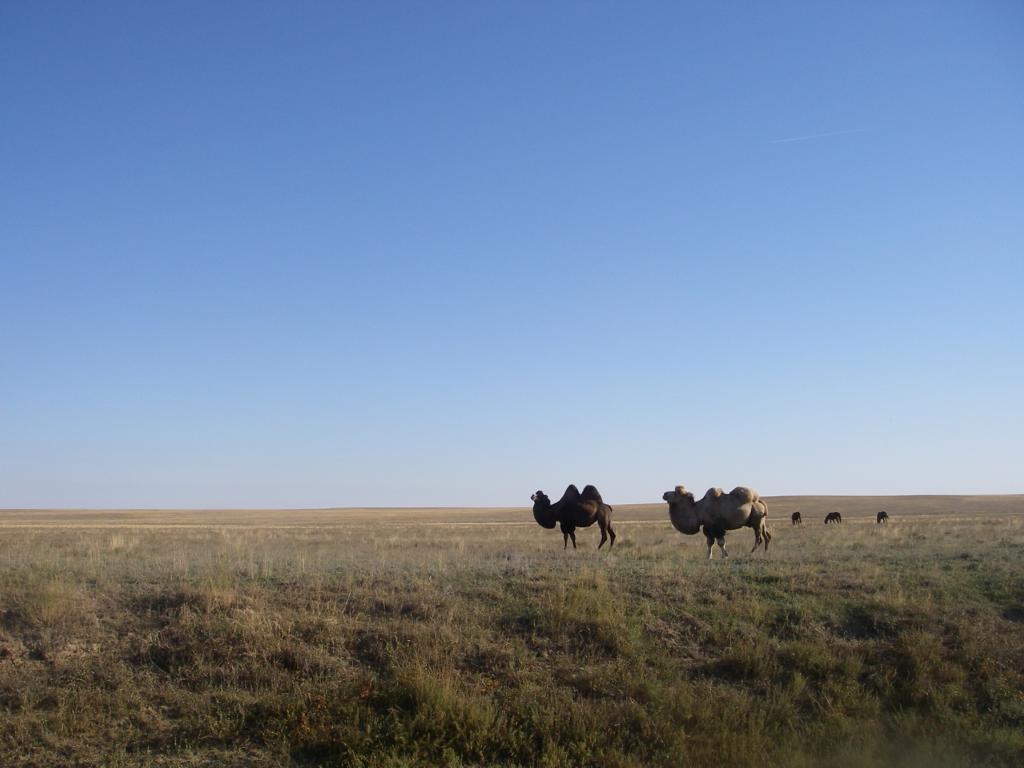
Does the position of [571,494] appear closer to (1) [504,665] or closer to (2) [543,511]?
(2) [543,511]

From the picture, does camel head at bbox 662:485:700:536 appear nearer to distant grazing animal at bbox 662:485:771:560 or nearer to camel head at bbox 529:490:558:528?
distant grazing animal at bbox 662:485:771:560

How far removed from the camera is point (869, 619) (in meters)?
13.1

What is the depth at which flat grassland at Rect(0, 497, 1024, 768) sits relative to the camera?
9094 mm

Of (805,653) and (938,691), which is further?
(805,653)

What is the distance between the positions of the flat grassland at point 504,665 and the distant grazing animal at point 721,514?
190 inches

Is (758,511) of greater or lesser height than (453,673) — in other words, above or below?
above

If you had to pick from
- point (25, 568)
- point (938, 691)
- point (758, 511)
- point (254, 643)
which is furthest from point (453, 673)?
point (758, 511)

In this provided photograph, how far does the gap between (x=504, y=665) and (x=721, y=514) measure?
1075 cm

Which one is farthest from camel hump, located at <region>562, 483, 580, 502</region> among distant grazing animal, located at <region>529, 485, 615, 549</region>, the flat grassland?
the flat grassland

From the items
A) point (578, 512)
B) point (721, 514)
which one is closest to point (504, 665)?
point (721, 514)

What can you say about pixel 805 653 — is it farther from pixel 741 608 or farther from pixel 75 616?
pixel 75 616

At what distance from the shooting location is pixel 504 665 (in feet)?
36.4

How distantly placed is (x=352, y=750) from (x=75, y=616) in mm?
5215

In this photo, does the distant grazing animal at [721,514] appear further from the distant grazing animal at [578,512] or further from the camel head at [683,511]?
the distant grazing animal at [578,512]
